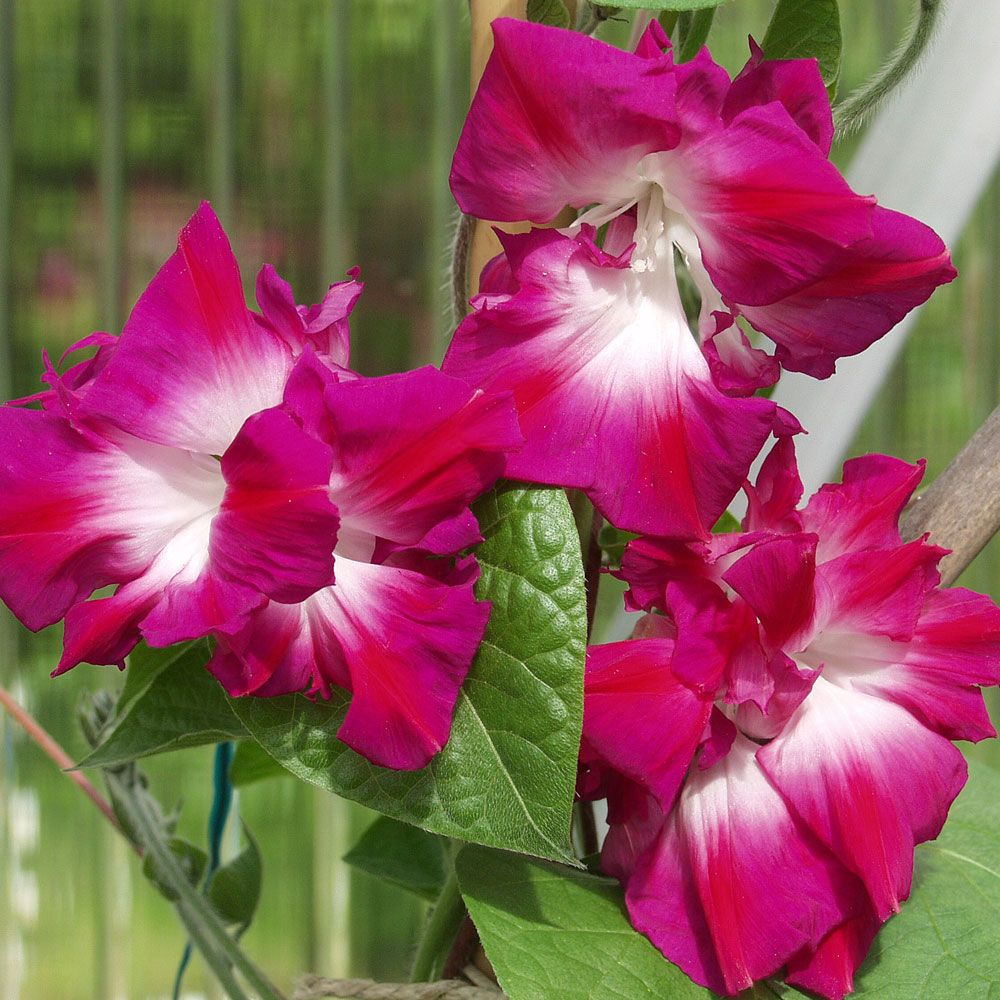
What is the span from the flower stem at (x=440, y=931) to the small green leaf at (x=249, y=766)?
0.43ft

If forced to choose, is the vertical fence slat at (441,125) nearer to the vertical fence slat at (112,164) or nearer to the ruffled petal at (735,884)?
the vertical fence slat at (112,164)

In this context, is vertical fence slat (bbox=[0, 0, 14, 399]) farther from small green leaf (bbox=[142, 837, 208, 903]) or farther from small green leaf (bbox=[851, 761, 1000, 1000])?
small green leaf (bbox=[851, 761, 1000, 1000])

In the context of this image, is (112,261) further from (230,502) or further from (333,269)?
(230,502)

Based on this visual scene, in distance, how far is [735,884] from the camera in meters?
0.29

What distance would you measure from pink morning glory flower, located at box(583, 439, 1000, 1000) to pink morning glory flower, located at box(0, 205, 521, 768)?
0.06 metres

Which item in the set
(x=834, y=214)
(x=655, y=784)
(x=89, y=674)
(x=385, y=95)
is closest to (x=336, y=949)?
(x=89, y=674)

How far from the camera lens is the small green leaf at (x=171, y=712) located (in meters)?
0.34

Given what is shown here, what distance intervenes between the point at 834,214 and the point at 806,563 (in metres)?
0.08

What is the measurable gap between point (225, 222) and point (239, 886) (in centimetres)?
→ 73

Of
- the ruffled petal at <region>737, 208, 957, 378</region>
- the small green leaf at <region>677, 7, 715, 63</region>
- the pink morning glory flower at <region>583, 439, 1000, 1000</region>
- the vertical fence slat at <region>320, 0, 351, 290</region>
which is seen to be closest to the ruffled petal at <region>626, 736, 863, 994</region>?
the pink morning glory flower at <region>583, 439, 1000, 1000</region>

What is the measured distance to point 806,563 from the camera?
269 mm

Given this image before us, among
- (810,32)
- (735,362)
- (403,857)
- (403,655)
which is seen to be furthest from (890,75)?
(403,857)

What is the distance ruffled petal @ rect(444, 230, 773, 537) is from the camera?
0.85 ft

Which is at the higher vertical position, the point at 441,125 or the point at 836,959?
the point at 441,125
